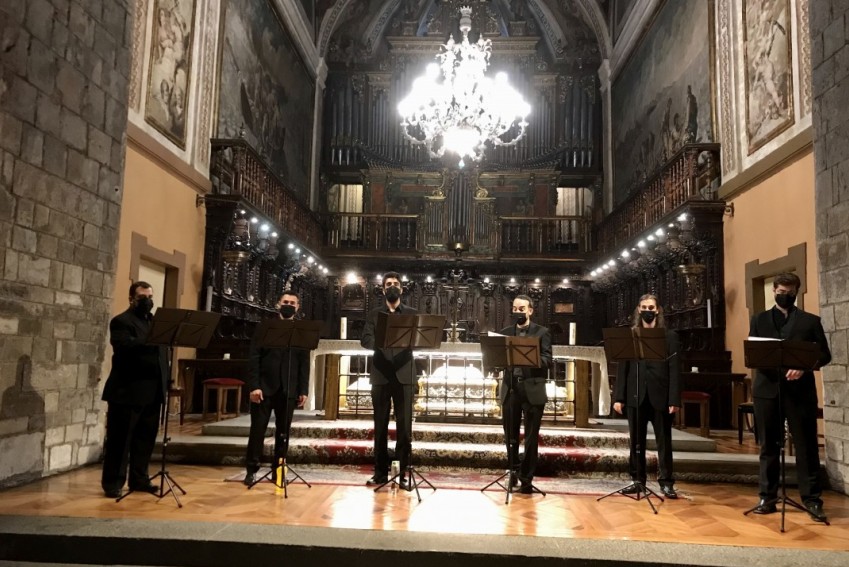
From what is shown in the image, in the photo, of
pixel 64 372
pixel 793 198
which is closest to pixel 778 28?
pixel 793 198

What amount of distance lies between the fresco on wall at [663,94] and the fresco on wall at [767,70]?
1.08 meters

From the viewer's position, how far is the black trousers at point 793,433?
4.54 metres

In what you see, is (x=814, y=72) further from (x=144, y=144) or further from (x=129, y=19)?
(x=144, y=144)

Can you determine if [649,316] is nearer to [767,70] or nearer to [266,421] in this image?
[266,421]

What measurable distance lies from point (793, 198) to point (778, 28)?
2.23m

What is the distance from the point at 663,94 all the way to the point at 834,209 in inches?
302

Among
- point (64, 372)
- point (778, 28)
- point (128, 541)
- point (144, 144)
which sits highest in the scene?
point (778, 28)

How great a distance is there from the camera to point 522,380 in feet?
16.8

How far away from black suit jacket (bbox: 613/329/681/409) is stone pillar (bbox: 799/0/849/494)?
1491mm

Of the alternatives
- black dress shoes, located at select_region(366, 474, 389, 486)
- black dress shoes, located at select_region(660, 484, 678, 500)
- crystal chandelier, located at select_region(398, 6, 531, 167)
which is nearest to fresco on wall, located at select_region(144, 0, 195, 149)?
crystal chandelier, located at select_region(398, 6, 531, 167)

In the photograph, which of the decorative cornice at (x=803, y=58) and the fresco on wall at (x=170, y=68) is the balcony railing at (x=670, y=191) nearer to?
the decorative cornice at (x=803, y=58)

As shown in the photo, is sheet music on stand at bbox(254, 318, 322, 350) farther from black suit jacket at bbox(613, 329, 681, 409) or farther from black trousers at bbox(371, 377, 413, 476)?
black suit jacket at bbox(613, 329, 681, 409)

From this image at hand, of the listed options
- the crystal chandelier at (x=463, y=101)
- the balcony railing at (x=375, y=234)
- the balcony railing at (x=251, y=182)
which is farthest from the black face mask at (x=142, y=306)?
the balcony railing at (x=375, y=234)

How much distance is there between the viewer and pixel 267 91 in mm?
12914
